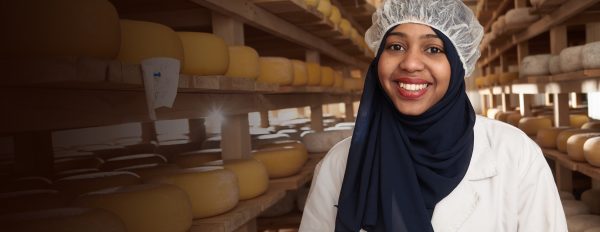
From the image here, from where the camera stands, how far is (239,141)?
261 centimetres

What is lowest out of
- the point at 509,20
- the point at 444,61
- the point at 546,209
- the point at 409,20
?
the point at 546,209

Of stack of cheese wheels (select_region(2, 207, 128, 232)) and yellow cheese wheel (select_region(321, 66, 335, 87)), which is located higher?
yellow cheese wheel (select_region(321, 66, 335, 87))

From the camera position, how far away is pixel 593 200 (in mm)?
3537

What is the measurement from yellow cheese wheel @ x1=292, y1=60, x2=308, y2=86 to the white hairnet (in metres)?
1.46

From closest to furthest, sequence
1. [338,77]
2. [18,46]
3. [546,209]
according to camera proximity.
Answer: [18,46] < [546,209] < [338,77]

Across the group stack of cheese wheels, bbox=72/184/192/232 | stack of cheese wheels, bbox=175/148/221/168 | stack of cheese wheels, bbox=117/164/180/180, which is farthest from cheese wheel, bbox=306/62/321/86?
stack of cheese wheels, bbox=72/184/192/232

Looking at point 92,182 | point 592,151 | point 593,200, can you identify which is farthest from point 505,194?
point 593,200

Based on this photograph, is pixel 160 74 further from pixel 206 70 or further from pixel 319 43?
pixel 319 43

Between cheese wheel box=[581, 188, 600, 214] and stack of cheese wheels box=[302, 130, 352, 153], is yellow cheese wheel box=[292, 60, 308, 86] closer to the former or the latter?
stack of cheese wheels box=[302, 130, 352, 153]

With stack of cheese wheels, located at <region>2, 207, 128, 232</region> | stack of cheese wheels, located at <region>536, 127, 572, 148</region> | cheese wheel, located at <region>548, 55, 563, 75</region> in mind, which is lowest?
stack of cheese wheels, located at <region>536, 127, 572, 148</region>

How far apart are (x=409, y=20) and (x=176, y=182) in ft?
3.36

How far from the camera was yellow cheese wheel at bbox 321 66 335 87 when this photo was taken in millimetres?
3966

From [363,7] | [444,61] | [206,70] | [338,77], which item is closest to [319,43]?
[338,77]

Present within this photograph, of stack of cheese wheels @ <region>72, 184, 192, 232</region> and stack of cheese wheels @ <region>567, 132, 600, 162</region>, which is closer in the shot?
stack of cheese wheels @ <region>72, 184, 192, 232</region>
